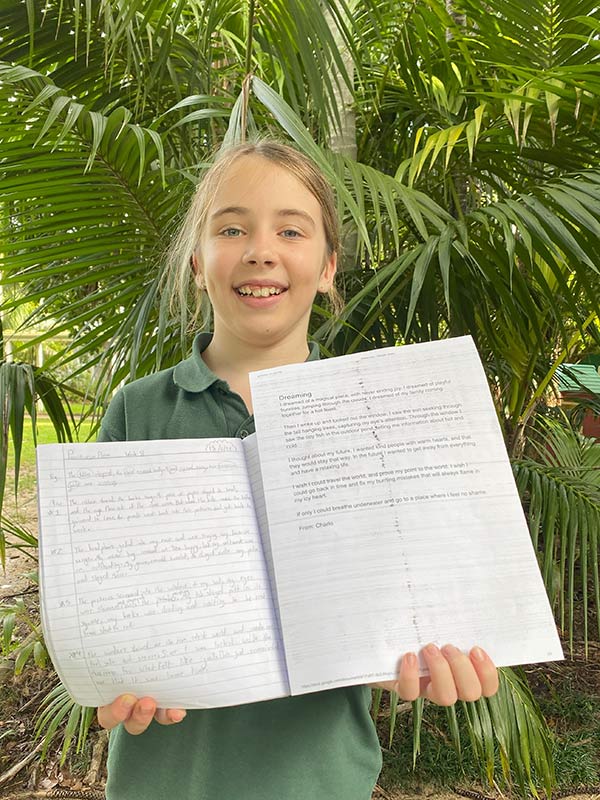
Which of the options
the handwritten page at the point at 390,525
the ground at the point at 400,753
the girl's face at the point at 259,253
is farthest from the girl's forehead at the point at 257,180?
the ground at the point at 400,753

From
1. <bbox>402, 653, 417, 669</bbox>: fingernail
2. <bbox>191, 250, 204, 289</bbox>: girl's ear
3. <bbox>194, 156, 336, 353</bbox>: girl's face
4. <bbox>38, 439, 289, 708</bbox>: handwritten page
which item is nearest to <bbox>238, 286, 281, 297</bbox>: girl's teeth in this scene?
<bbox>194, 156, 336, 353</bbox>: girl's face

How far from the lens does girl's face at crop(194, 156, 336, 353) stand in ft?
2.37

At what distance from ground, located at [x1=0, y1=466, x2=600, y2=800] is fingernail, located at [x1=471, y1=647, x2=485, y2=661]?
1340mm

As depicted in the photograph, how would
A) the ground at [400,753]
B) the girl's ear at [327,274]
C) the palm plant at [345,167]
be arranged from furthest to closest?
the ground at [400,753], the palm plant at [345,167], the girl's ear at [327,274]

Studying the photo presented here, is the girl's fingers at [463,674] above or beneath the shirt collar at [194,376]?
beneath

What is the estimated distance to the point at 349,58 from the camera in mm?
1501

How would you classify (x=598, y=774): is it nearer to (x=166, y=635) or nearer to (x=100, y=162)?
(x=166, y=635)

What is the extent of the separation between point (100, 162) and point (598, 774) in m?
1.89

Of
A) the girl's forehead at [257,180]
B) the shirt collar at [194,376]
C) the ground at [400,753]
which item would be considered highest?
the girl's forehead at [257,180]

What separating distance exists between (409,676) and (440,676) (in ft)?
0.09

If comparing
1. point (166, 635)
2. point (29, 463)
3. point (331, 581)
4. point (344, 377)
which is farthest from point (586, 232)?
point (29, 463)

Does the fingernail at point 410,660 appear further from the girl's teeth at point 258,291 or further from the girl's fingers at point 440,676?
the girl's teeth at point 258,291

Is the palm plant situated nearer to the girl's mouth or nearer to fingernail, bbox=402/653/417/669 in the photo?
the girl's mouth

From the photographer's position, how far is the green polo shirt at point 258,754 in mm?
630
